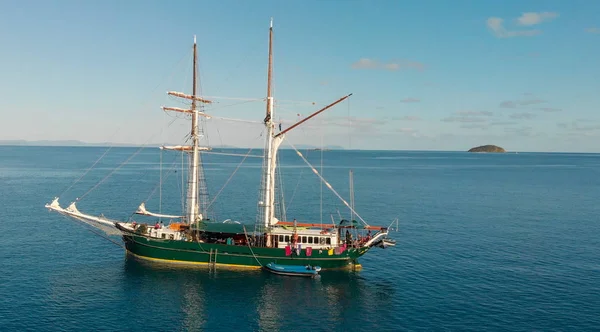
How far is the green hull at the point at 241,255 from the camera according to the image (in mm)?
57531

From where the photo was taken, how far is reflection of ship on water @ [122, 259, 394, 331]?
4225 centimetres

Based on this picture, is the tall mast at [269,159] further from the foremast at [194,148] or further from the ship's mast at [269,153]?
the foremast at [194,148]

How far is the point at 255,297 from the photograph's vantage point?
48.2m

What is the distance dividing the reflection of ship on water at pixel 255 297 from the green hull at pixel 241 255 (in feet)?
4.41

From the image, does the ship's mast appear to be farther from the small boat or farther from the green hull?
the small boat

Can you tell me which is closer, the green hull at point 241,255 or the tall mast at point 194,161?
the green hull at point 241,255

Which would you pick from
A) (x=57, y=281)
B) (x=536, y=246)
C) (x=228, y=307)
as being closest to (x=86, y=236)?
(x=57, y=281)

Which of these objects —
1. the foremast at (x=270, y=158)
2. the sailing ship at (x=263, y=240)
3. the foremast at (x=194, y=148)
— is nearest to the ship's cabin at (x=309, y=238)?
the sailing ship at (x=263, y=240)

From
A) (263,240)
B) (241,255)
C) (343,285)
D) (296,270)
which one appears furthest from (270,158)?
(343,285)

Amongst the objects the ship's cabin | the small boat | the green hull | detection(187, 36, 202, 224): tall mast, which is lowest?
the small boat

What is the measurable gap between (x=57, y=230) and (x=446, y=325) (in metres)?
66.2

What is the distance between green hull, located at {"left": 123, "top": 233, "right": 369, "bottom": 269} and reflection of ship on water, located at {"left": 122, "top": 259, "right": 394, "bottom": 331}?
4.41 feet

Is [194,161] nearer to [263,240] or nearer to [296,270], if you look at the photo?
[263,240]

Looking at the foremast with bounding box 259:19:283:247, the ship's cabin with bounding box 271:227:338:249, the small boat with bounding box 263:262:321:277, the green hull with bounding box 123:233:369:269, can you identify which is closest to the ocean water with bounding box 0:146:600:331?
the small boat with bounding box 263:262:321:277
